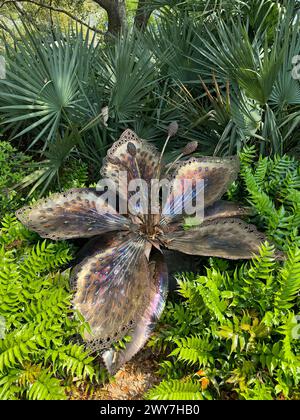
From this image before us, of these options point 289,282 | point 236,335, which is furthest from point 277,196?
point 236,335

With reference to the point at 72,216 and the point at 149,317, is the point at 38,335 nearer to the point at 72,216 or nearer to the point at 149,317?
the point at 149,317

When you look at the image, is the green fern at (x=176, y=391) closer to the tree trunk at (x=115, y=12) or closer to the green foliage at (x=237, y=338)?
the green foliage at (x=237, y=338)

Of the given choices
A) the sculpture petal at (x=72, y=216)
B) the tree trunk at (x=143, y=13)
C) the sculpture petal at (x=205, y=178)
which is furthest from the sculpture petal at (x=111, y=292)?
the tree trunk at (x=143, y=13)

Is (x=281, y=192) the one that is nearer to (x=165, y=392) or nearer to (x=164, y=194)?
(x=164, y=194)

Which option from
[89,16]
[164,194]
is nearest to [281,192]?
[164,194]

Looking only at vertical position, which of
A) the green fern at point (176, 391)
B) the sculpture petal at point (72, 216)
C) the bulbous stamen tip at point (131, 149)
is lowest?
the green fern at point (176, 391)

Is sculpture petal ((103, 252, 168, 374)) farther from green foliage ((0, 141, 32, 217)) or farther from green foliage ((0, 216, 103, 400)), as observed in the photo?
green foliage ((0, 141, 32, 217))
